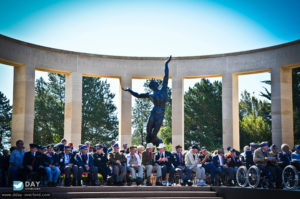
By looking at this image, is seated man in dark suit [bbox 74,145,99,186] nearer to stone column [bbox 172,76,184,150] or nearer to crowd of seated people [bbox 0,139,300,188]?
crowd of seated people [bbox 0,139,300,188]

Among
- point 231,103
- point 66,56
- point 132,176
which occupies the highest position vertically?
point 66,56

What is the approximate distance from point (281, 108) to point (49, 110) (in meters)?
28.1

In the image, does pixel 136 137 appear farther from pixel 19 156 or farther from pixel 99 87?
pixel 19 156

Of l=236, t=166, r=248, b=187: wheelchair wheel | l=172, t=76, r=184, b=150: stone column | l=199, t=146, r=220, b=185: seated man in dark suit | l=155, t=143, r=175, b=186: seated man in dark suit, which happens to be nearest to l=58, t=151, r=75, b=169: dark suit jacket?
l=155, t=143, r=175, b=186: seated man in dark suit

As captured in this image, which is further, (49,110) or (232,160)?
(49,110)

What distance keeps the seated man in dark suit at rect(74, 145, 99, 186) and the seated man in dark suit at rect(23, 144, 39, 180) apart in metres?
1.47

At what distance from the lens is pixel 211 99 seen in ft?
148

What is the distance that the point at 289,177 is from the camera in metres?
10.6

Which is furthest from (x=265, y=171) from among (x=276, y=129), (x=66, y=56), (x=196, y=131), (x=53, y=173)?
(x=196, y=131)

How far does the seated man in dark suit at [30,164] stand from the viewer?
11.9m

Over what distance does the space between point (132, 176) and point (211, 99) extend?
32757 mm

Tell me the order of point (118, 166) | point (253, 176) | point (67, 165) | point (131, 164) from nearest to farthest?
point (253, 176) < point (67, 165) < point (118, 166) < point (131, 164)

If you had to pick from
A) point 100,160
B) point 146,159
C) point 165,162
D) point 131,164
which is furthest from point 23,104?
point 165,162

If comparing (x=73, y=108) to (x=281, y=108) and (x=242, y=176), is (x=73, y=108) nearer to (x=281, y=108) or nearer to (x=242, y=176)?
(x=281, y=108)
